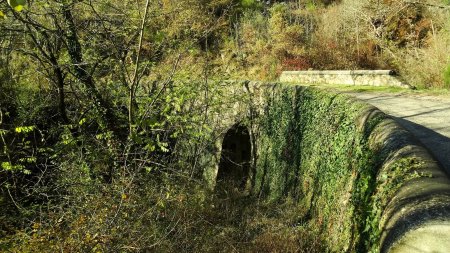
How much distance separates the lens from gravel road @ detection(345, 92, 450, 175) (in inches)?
225

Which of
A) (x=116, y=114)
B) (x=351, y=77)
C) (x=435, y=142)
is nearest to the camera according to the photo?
(x=435, y=142)

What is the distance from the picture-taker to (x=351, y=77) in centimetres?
1385

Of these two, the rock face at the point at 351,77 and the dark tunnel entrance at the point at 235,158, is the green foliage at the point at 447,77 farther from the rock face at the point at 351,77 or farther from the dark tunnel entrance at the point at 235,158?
the dark tunnel entrance at the point at 235,158

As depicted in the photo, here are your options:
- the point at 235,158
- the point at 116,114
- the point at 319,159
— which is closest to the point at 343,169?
the point at 319,159

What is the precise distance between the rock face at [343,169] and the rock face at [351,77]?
138 inches

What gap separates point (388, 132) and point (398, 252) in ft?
6.51

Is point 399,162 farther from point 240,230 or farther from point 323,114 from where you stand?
point 240,230

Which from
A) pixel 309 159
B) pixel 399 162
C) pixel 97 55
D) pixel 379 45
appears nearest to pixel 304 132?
pixel 309 159

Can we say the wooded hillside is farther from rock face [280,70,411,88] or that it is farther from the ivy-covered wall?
the ivy-covered wall

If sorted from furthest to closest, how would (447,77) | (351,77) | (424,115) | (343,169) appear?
(351,77) < (447,77) < (424,115) < (343,169)

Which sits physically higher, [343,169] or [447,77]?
[447,77]

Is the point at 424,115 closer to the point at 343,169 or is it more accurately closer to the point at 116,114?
the point at 343,169

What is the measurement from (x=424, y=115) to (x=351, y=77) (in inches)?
244

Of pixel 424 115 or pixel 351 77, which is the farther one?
pixel 351 77
